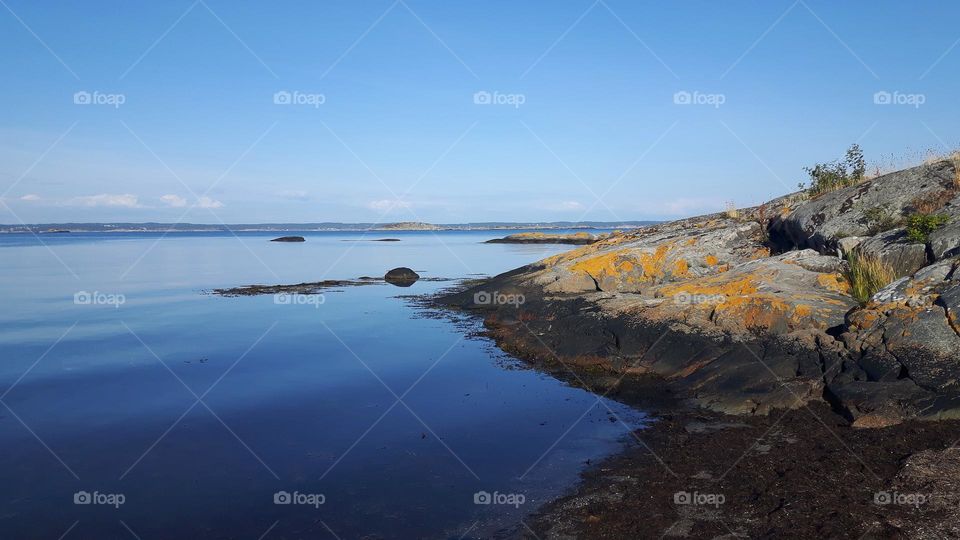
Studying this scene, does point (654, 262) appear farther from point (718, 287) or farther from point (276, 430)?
point (276, 430)

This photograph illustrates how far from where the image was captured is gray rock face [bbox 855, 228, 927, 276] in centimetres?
1248

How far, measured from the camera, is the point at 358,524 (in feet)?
21.3

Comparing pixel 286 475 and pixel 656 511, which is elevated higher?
pixel 286 475

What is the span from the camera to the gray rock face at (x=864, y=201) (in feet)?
48.1

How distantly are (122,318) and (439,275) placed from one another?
61.2 feet

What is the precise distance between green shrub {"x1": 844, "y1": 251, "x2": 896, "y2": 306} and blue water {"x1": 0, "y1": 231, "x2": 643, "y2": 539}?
576cm

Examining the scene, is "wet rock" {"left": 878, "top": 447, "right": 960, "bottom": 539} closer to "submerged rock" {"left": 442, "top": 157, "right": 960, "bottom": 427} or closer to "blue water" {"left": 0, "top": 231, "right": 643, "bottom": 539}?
"submerged rock" {"left": 442, "top": 157, "right": 960, "bottom": 427}

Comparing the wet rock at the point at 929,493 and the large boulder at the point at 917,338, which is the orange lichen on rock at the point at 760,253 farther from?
the wet rock at the point at 929,493

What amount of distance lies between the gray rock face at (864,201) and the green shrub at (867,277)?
7.11 ft

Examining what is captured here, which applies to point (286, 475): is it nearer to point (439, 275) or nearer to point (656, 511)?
point (656, 511)

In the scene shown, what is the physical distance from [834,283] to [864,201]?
3879 mm

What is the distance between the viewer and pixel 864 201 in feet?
50.9

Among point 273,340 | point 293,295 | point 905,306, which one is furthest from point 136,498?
point 293,295

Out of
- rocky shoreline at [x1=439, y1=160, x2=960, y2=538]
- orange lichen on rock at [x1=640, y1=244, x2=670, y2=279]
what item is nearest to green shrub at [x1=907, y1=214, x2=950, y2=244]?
rocky shoreline at [x1=439, y1=160, x2=960, y2=538]
